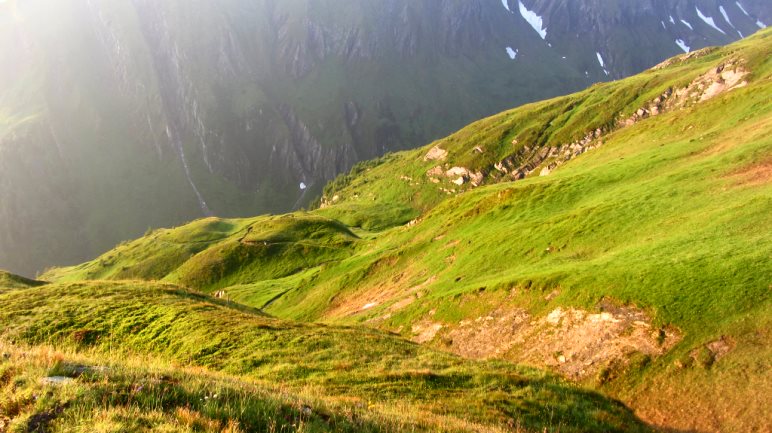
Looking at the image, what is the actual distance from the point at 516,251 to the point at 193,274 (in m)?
86.2

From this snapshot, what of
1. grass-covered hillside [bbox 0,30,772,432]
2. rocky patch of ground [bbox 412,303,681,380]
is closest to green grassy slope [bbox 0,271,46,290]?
grass-covered hillside [bbox 0,30,772,432]

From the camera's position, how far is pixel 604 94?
493 feet

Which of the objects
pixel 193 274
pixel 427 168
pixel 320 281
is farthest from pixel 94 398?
pixel 427 168

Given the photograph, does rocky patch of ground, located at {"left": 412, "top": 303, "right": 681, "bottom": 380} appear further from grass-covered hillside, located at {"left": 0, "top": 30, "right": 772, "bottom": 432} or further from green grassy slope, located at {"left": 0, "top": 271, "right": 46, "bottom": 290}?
green grassy slope, located at {"left": 0, "top": 271, "right": 46, "bottom": 290}

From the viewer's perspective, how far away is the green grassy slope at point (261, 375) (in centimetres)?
1009

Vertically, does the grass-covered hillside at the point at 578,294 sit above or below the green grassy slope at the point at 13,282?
below

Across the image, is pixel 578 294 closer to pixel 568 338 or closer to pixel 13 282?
pixel 568 338

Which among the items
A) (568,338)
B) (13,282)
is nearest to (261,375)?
(568,338)

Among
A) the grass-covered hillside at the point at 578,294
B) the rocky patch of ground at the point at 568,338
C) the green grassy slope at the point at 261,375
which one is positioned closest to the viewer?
the green grassy slope at the point at 261,375

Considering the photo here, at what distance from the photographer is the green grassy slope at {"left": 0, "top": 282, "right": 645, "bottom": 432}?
10.1 meters

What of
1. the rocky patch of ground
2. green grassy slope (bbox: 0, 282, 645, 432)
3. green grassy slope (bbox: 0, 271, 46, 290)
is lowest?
the rocky patch of ground

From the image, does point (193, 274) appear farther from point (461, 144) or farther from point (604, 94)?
point (604, 94)

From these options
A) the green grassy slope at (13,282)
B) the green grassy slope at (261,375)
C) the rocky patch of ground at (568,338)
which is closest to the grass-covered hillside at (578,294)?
the rocky patch of ground at (568,338)

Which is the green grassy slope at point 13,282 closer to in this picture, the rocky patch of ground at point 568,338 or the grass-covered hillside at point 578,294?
the grass-covered hillside at point 578,294
